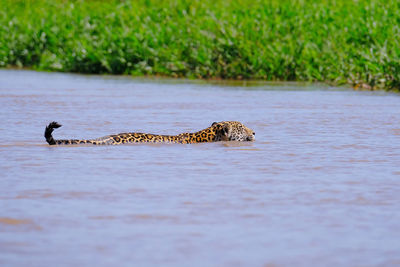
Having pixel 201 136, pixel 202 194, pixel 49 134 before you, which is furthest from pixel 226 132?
pixel 202 194

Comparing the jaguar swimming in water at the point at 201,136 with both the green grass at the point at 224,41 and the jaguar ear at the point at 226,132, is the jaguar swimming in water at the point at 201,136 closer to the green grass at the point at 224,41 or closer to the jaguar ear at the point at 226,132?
the jaguar ear at the point at 226,132

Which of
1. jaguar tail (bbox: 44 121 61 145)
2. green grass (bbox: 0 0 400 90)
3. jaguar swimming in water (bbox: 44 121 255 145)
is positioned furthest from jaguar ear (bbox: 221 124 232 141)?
green grass (bbox: 0 0 400 90)

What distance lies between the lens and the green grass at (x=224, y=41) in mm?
21969

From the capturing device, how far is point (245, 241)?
19.7 feet

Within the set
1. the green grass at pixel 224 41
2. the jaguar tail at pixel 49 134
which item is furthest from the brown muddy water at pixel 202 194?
the green grass at pixel 224 41

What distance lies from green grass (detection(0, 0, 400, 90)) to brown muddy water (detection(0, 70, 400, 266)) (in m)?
6.98

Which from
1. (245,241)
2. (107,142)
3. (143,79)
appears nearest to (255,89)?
(143,79)

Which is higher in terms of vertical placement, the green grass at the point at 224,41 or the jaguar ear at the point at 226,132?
the green grass at the point at 224,41

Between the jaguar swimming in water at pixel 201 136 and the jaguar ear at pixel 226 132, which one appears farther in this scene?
the jaguar ear at pixel 226 132

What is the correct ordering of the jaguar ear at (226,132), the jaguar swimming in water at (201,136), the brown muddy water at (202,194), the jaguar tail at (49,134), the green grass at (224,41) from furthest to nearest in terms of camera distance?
the green grass at (224,41), the jaguar ear at (226,132), the jaguar swimming in water at (201,136), the jaguar tail at (49,134), the brown muddy water at (202,194)

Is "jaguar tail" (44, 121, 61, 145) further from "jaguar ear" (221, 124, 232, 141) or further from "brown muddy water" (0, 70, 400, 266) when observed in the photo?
"jaguar ear" (221, 124, 232, 141)

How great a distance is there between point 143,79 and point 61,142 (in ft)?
45.0

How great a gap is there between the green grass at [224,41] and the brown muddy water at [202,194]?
22.9 feet

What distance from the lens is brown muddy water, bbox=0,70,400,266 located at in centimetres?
576
